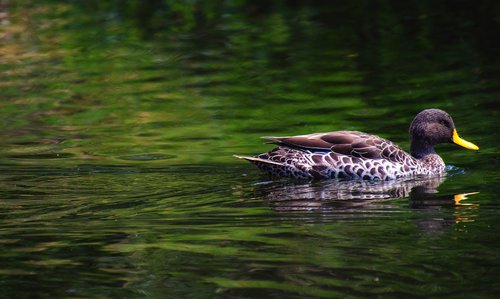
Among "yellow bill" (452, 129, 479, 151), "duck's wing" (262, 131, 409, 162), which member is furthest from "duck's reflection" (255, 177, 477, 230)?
"yellow bill" (452, 129, 479, 151)

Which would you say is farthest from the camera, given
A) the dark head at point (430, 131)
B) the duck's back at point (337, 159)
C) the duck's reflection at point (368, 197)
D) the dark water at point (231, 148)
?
the dark head at point (430, 131)

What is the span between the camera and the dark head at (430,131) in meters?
14.0

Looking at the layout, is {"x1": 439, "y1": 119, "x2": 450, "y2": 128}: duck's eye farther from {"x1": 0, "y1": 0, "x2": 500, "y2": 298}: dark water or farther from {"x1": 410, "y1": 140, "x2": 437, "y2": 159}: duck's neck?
{"x1": 0, "y1": 0, "x2": 500, "y2": 298}: dark water

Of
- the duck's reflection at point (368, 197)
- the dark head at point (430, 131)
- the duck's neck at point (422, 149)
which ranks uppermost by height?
the dark head at point (430, 131)

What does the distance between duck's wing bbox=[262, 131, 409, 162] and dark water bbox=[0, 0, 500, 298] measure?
0.45 m

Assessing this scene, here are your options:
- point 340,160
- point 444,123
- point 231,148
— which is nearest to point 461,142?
point 444,123

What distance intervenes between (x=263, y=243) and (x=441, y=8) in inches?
765

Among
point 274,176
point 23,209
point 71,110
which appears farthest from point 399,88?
point 23,209

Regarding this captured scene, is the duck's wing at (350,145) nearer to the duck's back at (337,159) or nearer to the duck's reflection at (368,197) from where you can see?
the duck's back at (337,159)

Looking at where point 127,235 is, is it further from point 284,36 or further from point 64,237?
point 284,36

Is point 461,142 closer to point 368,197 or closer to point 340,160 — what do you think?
point 340,160

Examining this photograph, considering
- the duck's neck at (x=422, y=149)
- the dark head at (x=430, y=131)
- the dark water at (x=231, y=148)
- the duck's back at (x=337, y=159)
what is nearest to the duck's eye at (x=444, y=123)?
the dark head at (x=430, y=131)

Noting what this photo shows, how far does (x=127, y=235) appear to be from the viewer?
412 inches

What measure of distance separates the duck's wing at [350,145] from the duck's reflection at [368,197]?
32 centimetres
